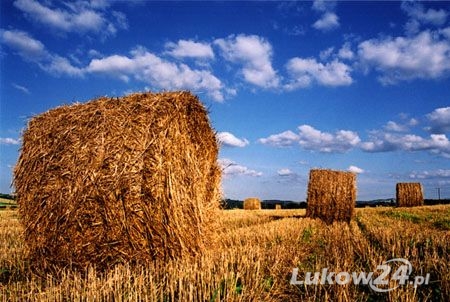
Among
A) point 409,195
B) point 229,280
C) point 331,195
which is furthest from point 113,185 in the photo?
point 409,195

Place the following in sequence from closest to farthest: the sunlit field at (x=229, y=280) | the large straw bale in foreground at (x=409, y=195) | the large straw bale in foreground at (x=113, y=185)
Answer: the sunlit field at (x=229, y=280) < the large straw bale in foreground at (x=113, y=185) < the large straw bale in foreground at (x=409, y=195)

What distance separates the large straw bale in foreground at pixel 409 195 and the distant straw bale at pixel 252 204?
962cm

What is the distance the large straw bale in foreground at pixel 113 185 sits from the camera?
5.91 m

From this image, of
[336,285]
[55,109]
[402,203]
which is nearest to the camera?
[336,285]

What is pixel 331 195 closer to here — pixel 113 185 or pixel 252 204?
pixel 113 185

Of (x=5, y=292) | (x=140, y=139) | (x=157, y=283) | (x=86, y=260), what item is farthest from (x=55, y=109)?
(x=157, y=283)

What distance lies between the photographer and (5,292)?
4.76 metres

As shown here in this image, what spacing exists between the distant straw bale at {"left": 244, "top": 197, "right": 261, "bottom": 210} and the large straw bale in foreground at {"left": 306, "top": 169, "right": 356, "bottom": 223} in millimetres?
15957

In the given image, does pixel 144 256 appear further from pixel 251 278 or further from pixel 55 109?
pixel 55 109

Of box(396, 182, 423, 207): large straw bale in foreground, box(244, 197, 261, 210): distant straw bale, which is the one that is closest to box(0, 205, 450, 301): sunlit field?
box(396, 182, 423, 207): large straw bale in foreground

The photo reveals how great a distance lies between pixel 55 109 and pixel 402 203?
84.0ft

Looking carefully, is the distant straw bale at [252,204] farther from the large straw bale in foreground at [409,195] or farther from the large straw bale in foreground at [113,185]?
the large straw bale in foreground at [113,185]

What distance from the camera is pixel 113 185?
5.88 m

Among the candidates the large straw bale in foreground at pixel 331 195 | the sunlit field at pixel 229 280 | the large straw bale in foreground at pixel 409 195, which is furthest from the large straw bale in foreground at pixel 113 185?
the large straw bale in foreground at pixel 409 195
